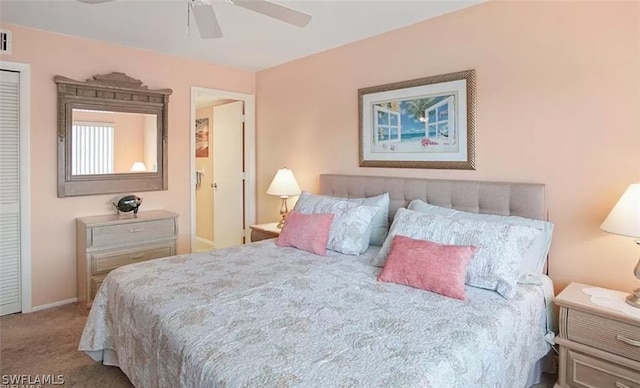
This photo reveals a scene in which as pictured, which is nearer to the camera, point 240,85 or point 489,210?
point 489,210

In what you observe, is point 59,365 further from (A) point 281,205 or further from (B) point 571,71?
(B) point 571,71

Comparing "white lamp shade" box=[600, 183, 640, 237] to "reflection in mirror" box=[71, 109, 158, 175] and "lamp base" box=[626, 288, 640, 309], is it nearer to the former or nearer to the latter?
"lamp base" box=[626, 288, 640, 309]

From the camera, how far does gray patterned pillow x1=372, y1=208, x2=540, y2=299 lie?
78.1 inches

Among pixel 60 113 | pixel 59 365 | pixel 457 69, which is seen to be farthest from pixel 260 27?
pixel 59 365

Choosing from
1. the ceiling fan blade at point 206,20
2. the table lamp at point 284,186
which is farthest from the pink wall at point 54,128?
the ceiling fan blade at point 206,20

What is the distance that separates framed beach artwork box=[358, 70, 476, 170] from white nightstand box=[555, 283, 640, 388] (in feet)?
3.75

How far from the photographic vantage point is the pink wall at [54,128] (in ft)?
10.7

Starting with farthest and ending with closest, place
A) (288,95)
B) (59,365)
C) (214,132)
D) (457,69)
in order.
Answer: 1. (214,132)
2. (288,95)
3. (457,69)
4. (59,365)

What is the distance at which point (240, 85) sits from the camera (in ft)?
15.0

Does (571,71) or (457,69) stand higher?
(457,69)

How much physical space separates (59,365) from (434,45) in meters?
3.40

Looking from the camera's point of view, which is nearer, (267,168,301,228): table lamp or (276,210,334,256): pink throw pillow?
(276,210,334,256): pink throw pillow

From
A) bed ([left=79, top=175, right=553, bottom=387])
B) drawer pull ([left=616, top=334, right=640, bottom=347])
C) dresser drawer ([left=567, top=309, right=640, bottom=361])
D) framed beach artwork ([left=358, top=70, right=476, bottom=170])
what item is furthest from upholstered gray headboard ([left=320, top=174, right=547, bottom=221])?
drawer pull ([left=616, top=334, right=640, bottom=347])

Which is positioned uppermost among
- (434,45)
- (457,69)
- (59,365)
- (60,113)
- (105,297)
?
(434,45)
